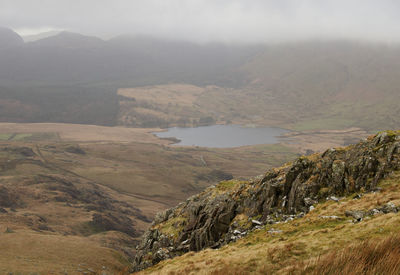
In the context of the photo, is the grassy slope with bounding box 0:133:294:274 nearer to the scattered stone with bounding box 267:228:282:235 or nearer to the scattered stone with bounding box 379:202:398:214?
the scattered stone with bounding box 267:228:282:235

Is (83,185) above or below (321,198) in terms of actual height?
below

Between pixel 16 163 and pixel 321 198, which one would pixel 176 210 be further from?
pixel 16 163

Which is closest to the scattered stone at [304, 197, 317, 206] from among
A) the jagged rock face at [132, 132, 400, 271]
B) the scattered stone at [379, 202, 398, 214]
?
the jagged rock face at [132, 132, 400, 271]

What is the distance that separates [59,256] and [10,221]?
36980 mm

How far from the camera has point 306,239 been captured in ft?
61.5

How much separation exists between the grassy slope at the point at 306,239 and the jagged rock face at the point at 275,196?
1918mm

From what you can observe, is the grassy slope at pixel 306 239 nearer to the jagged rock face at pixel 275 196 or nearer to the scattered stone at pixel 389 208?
the scattered stone at pixel 389 208

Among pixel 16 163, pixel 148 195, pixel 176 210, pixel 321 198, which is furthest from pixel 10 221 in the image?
pixel 16 163

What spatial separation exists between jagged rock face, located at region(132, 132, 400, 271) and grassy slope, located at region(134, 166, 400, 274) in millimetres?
1918

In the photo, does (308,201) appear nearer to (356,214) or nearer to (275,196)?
(275,196)

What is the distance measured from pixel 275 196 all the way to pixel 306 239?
12.7 meters

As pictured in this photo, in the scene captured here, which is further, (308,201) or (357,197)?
(308,201)

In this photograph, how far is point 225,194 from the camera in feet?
121

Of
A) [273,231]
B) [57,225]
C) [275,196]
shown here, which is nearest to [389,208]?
[273,231]
